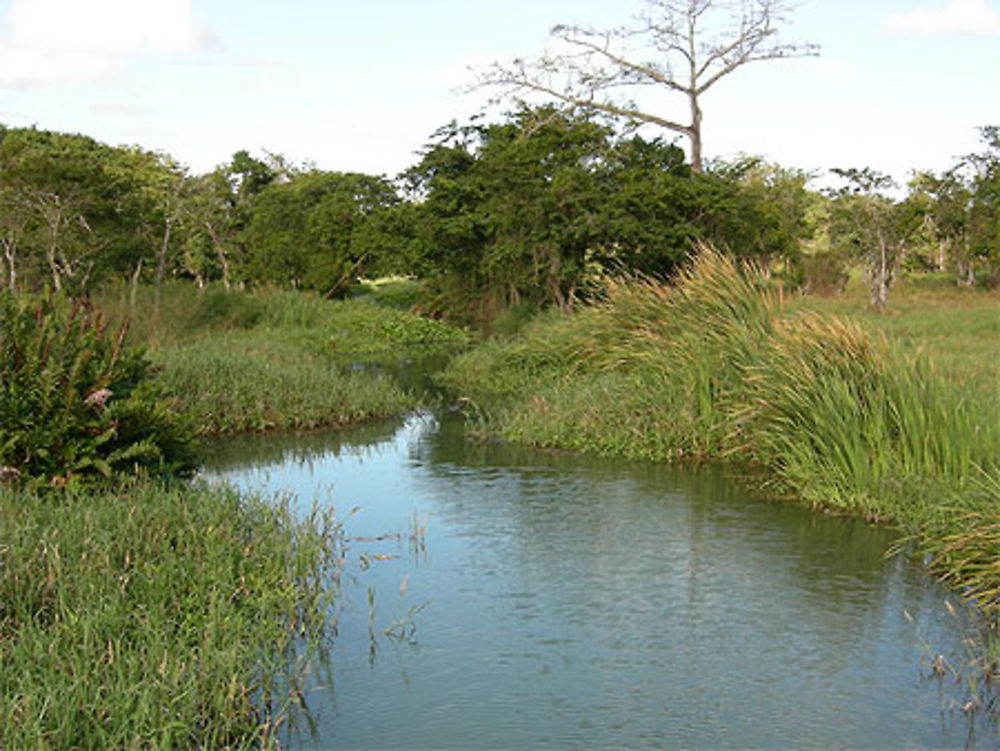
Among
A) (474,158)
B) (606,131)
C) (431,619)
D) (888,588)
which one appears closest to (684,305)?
(888,588)

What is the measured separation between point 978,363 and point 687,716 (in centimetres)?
1084

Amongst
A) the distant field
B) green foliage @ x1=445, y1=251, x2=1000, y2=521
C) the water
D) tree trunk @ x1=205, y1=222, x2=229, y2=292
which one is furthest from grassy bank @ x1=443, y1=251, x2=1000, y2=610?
tree trunk @ x1=205, y1=222, x2=229, y2=292

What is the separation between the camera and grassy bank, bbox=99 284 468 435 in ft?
45.3

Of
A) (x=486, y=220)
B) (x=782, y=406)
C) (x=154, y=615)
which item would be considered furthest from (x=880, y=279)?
(x=154, y=615)

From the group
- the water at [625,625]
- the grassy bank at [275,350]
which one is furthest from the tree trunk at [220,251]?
the water at [625,625]

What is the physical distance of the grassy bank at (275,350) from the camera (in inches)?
543

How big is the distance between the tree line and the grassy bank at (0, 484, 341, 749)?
9.89 metres

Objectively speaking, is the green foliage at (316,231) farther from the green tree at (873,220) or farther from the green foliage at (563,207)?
the green tree at (873,220)

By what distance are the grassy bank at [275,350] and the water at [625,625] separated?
2.75 m

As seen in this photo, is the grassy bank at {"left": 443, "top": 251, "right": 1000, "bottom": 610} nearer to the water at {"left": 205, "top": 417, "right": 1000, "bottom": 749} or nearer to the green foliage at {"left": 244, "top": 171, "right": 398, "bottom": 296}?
the water at {"left": 205, "top": 417, "right": 1000, "bottom": 749}

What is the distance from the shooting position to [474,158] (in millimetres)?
27812

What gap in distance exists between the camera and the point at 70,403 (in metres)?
8.16

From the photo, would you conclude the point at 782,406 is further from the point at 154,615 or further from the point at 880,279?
the point at 880,279

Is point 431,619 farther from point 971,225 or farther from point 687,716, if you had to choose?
point 971,225
